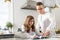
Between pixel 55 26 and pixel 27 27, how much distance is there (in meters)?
0.38

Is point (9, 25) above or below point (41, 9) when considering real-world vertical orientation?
below

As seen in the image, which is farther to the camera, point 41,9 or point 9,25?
point 41,9

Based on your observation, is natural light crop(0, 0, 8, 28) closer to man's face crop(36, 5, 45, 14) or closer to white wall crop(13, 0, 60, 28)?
white wall crop(13, 0, 60, 28)

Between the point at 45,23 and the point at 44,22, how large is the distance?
19mm

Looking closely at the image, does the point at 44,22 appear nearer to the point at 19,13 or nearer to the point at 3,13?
the point at 19,13

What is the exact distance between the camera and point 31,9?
1.86m

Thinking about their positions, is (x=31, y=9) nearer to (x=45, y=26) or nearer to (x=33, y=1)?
(x=33, y=1)

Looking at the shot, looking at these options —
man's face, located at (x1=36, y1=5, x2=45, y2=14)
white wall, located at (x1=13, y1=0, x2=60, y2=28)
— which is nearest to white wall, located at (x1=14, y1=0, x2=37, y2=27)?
white wall, located at (x1=13, y1=0, x2=60, y2=28)

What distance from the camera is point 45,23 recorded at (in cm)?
192

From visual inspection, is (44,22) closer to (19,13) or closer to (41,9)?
(41,9)

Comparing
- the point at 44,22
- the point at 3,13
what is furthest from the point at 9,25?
the point at 44,22

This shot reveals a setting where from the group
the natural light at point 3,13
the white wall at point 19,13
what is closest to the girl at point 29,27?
the white wall at point 19,13

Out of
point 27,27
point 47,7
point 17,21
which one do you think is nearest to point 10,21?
point 17,21

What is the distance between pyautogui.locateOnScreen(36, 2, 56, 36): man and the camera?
1.90 meters
